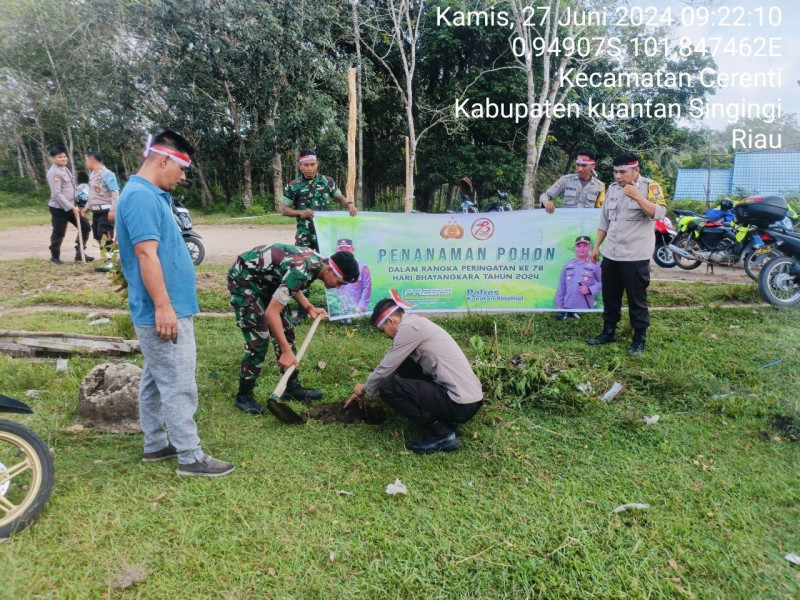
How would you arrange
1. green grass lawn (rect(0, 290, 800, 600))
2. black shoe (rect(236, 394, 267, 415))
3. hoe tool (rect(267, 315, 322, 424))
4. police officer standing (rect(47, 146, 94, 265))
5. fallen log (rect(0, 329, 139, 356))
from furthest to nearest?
police officer standing (rect(47, 146, 94, 265)), fallen log (rect(0, 329, 139, 356)), black shoe (rect(236, 394, 267, 415)), hoe tool (rect(267, 315, 322, 424)), green grass lawn (rect(0, 290, 800, 600))

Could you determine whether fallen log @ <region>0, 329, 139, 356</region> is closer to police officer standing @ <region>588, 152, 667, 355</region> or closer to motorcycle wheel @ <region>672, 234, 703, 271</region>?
police officer standing @ <region>588, 152, 667, 355</region>

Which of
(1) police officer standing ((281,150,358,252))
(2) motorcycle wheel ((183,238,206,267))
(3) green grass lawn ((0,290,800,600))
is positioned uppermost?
(1) police officer standing ((281,150,358,252))

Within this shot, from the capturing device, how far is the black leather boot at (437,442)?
10.3 ft

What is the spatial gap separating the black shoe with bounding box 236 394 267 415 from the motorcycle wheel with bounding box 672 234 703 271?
760 cm

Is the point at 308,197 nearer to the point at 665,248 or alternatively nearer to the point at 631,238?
the point at 631,238

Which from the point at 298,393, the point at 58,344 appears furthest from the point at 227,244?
the point at 298,393

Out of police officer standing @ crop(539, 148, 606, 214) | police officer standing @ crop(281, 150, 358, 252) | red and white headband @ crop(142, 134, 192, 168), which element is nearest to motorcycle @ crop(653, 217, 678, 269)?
police officer standing @ crop(539, 148, 606, 214)

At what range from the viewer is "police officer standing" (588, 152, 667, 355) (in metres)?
4.41

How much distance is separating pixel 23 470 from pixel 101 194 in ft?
19.9

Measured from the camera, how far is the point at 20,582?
6.79 ft

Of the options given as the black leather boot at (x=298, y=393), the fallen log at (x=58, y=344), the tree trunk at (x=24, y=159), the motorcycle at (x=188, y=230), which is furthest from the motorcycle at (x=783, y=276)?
the tree trunk at (x=24, y=159)

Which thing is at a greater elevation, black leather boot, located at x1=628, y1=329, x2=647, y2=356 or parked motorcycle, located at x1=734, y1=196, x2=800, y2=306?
parked motorcycle, located at x1=734, y1=196, x2=800, y2=306

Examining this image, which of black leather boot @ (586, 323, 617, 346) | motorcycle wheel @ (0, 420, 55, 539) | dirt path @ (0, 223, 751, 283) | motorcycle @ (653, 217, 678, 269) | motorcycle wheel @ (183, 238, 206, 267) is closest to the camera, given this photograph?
motorcycle wheel @ (0, 420, 55, 539)

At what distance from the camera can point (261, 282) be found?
11.2 feet
